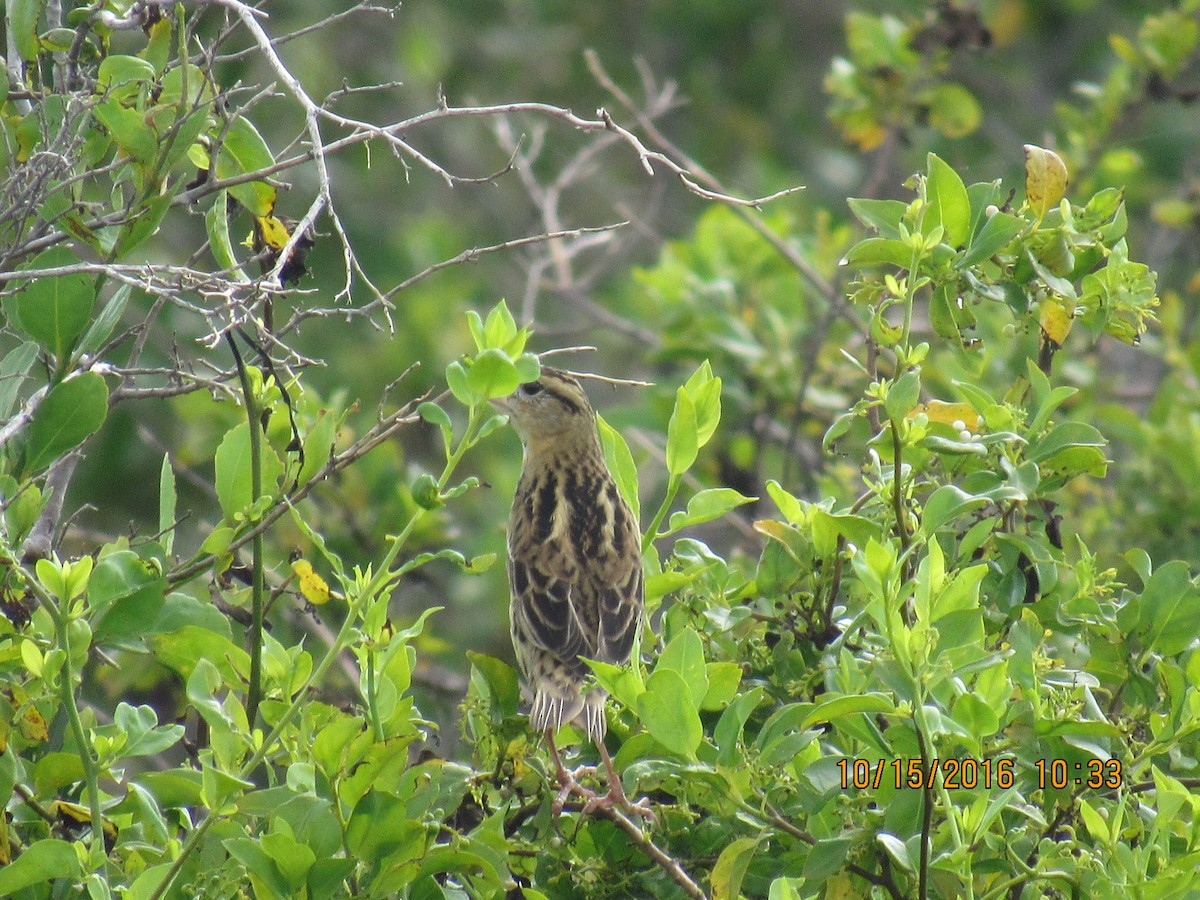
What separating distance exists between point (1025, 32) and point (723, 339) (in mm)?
4922

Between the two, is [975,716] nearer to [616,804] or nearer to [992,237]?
[616,804]

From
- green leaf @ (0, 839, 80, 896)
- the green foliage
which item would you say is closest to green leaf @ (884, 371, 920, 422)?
the green foliage

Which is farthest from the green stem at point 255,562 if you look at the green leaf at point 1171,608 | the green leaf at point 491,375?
the green leaf at point 1171,608

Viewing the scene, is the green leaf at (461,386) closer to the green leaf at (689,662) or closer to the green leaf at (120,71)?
the green leaf at (689,662)

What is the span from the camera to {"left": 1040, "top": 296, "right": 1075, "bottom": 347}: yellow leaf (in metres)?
2.72

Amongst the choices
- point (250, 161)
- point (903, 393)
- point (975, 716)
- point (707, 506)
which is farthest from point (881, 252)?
point (250, 161)

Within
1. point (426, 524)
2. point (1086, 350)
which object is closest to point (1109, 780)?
point (426, 524)

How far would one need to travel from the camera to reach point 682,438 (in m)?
2.87

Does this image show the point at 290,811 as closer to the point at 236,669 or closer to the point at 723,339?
the point at 236,669

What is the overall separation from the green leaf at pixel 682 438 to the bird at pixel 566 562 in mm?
415

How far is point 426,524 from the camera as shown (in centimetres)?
477
